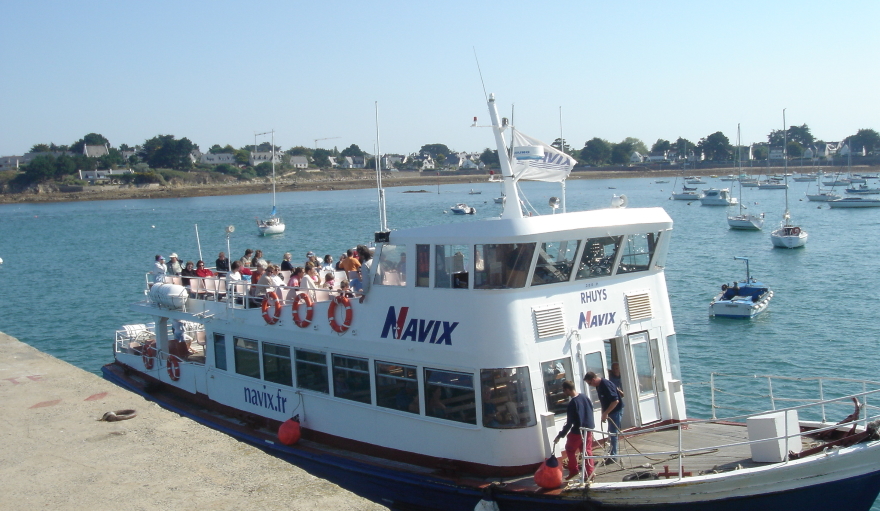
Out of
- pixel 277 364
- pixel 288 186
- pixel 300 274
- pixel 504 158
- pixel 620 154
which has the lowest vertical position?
pixel 277 364

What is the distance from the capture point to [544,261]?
9438mm

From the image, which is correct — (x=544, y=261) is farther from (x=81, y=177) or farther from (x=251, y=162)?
(x=251, y=162)

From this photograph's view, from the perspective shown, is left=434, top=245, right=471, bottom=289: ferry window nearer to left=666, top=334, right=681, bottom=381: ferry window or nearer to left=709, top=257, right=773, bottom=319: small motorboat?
left=666, top=334, right=681, bottom=381: ferry window

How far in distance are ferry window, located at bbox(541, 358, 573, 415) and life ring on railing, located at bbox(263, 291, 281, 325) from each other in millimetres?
4675

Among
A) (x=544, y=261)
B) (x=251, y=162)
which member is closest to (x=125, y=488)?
(x=544, y=261)

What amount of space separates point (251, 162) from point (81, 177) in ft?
153

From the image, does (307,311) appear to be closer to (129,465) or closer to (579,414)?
(129,465)

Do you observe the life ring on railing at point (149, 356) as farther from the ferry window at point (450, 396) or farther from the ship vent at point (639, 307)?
the ship vent at point (639, 307)

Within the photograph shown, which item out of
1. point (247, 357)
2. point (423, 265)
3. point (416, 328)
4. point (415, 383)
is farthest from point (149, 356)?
point (423, 265)

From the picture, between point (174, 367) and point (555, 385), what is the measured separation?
873 centimetres

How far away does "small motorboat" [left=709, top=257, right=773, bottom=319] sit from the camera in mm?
27953

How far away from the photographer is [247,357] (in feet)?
41.8

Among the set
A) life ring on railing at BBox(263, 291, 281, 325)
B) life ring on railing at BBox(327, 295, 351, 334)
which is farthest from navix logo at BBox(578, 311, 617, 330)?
life ring on railing at BBox(263, 291, 281, 325)

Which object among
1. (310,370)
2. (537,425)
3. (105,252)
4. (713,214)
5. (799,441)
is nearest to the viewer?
(799,441)
